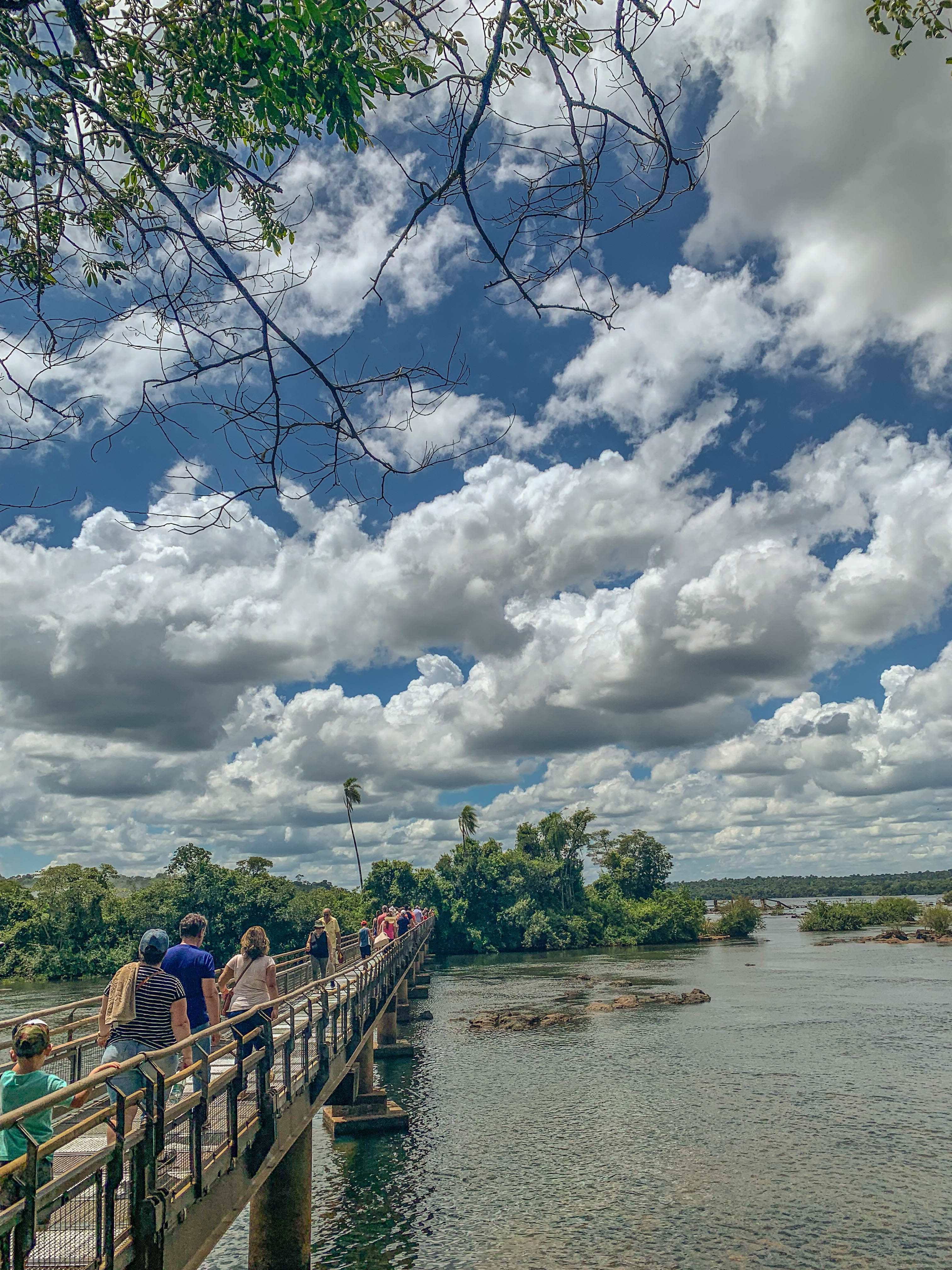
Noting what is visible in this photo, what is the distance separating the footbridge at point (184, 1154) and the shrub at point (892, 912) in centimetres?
10535

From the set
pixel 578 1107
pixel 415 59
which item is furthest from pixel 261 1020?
pixel 578 1107

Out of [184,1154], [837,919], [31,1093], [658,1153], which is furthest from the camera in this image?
[837,919]

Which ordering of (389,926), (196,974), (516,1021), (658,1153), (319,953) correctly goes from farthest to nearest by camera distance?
1. (516,1021)
2. (389,926)
3. (658,1153)
4. (319,953)
5. (196,974)

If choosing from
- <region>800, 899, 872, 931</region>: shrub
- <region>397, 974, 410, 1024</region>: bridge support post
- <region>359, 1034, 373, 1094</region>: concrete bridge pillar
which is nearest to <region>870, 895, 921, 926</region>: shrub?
<region>800, 899, 872, 931</region>: shrub

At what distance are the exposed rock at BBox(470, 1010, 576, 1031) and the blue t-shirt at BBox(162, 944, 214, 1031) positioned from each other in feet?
101

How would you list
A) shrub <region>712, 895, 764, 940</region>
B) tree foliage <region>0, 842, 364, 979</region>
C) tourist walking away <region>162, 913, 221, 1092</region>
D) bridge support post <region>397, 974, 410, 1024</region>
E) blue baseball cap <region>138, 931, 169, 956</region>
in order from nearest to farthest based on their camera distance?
1. blue baseball cap <region>138, 931, 169, 956</region>
2. tourist walking away <region>162, 913, 221, 1092</region>
3. bridge support post <region>397, 974, 410, 1024</region>
4. tree foliage <region>0, 842, 364, 979</region>
5. shrub <region>712, 895, 764, 940</region>

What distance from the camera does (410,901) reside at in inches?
3469

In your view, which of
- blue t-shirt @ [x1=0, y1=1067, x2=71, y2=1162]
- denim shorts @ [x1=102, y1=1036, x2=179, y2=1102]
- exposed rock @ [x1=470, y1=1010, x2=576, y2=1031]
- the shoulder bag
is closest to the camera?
blue t-shirt @ [x1=0, y1=1067, x2=71, y2=1162]

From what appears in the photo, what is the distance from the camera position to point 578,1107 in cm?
2302

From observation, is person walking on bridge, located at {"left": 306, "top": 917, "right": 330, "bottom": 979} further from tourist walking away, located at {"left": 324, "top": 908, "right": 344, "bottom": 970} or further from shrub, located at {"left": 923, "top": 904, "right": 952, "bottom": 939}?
shrub, located at {"left": 923, "top": 904, "right": 952, "bottom": 939}

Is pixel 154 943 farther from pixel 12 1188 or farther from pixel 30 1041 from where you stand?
pixel 12 1188

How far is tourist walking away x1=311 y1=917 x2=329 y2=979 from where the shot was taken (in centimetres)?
1695

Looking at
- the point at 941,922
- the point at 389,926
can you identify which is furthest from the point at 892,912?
the point at 389,926

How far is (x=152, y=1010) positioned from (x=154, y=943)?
1.63ft
